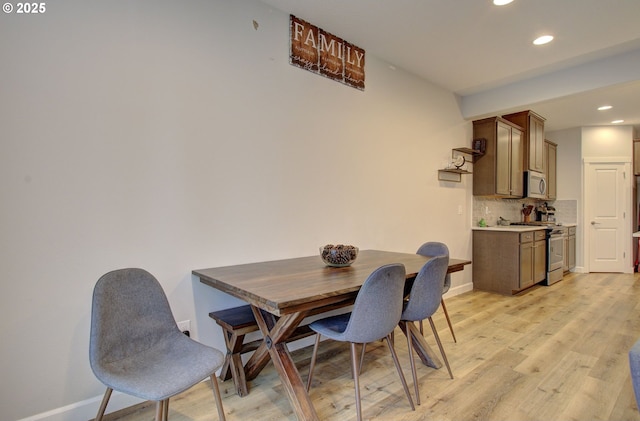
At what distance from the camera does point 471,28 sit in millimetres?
2814

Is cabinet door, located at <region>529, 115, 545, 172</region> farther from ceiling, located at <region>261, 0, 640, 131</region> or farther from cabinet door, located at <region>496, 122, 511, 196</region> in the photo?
ceiling, located at <region>261, 0, 640, 131</region>

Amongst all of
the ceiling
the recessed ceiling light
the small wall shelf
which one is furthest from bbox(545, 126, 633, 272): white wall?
the recessed ceiling light

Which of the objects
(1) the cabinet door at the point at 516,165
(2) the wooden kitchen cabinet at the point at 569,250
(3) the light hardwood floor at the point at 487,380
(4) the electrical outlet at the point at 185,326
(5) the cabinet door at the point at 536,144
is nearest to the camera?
(3) the light hardwood floor at the point at 487,380

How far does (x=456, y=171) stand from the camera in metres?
4.29

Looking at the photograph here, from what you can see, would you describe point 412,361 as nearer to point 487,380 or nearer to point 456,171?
point 487,380

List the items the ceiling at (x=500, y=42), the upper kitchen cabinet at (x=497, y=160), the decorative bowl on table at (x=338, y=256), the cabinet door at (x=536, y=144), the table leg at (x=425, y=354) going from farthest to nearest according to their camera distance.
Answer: the cabinet door at (x=536, y=144)
the upper kitchen cabinet at (x=497, y=160)
the ceiling at (x=500, y=42)
the table leg at (x=425, y=354)
the decorative bowl on table at (x=338, y=256)

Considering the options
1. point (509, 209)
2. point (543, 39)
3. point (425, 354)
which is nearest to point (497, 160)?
point (509, 209)

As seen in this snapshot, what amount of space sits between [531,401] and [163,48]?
309 centimetres

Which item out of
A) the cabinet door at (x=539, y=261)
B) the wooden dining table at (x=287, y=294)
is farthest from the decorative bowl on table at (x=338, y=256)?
the cabinet door at (x=539, y=261)

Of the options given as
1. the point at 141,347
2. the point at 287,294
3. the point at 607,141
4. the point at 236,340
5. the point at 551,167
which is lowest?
the point at 236,340

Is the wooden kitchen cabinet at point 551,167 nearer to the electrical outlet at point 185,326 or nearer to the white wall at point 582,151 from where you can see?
the white wall at point 582,151

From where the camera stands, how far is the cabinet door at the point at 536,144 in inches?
197

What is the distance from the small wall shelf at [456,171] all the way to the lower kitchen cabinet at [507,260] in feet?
2.89

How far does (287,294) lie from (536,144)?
17.2 feet
